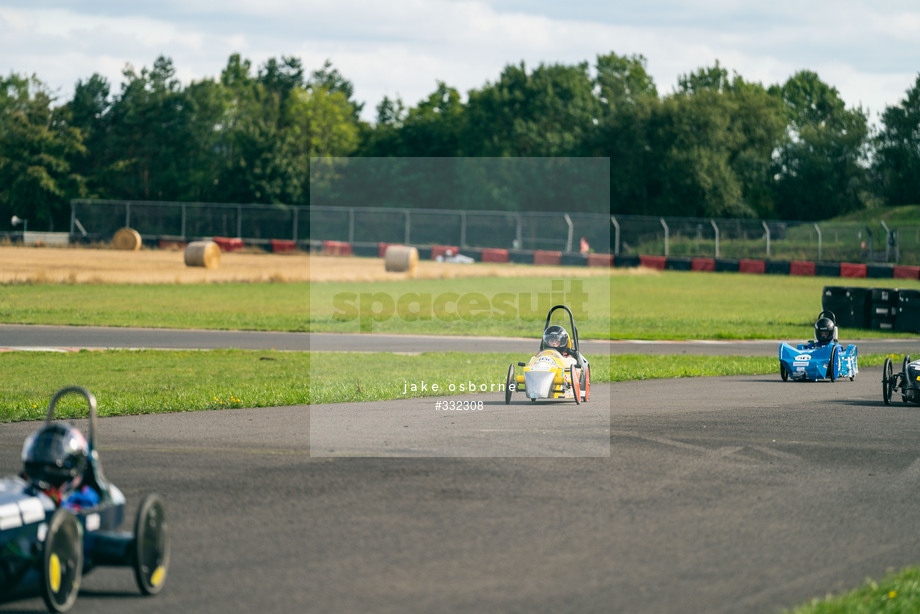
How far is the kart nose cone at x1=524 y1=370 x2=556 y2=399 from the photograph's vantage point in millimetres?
13141

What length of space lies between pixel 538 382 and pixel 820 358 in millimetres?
6016

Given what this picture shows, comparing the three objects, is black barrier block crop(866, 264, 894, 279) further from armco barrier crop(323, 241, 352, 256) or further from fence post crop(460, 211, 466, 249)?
armco barrier crop(323, 241, 352, 256)

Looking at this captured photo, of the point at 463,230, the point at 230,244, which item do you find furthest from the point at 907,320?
the point at 230,244

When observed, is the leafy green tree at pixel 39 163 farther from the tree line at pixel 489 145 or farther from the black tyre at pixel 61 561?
the black tyre at pixel 61 561

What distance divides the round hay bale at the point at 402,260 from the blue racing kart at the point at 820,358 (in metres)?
31.3

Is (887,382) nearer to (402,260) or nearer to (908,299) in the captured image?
(908,299)

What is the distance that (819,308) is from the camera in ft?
118

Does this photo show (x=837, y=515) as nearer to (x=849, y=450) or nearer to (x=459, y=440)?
(x=849, y=450)

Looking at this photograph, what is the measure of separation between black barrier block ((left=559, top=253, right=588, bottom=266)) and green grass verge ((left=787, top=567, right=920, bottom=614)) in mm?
53863

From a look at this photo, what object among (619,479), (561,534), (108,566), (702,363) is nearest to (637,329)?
(702,363)

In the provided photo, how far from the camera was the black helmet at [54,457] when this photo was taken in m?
5.78

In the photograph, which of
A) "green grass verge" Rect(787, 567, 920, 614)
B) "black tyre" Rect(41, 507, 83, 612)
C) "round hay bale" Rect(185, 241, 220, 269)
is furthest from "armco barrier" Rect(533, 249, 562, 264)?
"black tyre" Rect(41, 507, 83, 612)

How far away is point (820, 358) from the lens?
659 inches

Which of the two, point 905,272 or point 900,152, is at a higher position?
point 900,152
